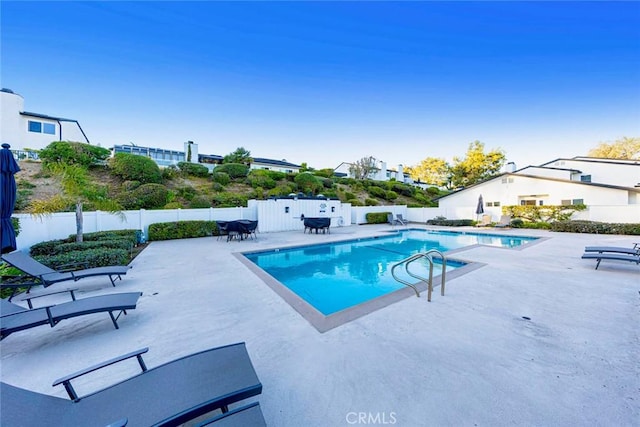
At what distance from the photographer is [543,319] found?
363cm

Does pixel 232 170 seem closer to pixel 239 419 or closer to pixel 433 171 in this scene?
pixel 239 419

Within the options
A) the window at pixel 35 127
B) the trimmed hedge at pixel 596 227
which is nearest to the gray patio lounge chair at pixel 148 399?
the trimmed hedge at pixel 596 227

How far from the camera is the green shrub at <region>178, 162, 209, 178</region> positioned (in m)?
22.6

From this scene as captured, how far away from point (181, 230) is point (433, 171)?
43.5 meters

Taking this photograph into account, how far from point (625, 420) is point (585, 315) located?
2518 millimetres

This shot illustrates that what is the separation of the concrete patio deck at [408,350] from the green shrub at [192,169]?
19.9 m

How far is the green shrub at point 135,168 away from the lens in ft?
58.1

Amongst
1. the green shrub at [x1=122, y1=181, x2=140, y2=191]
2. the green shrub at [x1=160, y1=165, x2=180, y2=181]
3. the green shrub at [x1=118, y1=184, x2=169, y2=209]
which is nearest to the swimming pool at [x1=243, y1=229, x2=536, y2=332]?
the green shrub at [x1=118, y1=184, x2=169, y2=209]

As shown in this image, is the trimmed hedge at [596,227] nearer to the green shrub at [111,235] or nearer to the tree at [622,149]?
the green shrub at [111,235]

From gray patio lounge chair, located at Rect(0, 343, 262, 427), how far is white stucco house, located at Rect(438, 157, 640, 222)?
858 inches

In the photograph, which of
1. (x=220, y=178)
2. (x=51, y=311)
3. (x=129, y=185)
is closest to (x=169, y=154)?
(x=220, y=178)

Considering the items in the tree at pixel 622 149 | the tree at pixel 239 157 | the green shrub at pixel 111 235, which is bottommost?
the green shrub at pixel 111 235

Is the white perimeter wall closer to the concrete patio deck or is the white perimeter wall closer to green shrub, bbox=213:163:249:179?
the concrete patio deck

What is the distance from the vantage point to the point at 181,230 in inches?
462
